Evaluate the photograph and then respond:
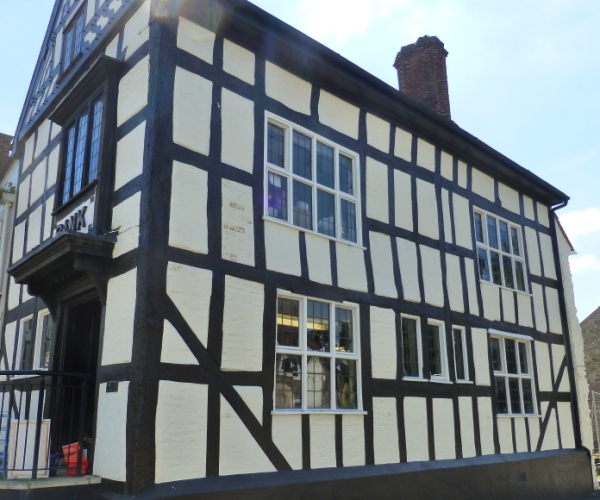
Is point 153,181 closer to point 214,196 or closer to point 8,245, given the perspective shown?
point 214,196

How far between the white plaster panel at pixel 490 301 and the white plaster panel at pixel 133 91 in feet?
26.2

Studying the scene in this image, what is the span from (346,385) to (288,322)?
1.52 metres

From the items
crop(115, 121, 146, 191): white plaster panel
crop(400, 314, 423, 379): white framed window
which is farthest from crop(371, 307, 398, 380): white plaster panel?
crop(115, 121, 146, 191): white plaster panel

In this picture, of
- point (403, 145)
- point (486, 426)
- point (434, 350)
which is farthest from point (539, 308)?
point (403, 145)

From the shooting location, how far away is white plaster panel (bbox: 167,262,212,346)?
7.54 m

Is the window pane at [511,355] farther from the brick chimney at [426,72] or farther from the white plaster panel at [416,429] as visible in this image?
the brick chimney at [426,72]

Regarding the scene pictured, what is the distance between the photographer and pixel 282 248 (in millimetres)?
9016

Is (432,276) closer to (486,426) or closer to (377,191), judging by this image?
(377,191)

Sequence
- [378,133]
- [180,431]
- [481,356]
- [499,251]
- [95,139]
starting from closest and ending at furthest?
[180,431]
[95,139]
[378,133]
[481,356]
[499,251]

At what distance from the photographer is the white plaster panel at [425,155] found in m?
12.4

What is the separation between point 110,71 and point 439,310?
714cm

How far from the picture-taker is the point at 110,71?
8.80 m

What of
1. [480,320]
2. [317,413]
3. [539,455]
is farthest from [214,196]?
[539,455]

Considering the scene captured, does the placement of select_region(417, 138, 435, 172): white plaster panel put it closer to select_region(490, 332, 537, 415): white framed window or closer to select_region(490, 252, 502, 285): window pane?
select_region(490, 252, 502, 285): window pane
